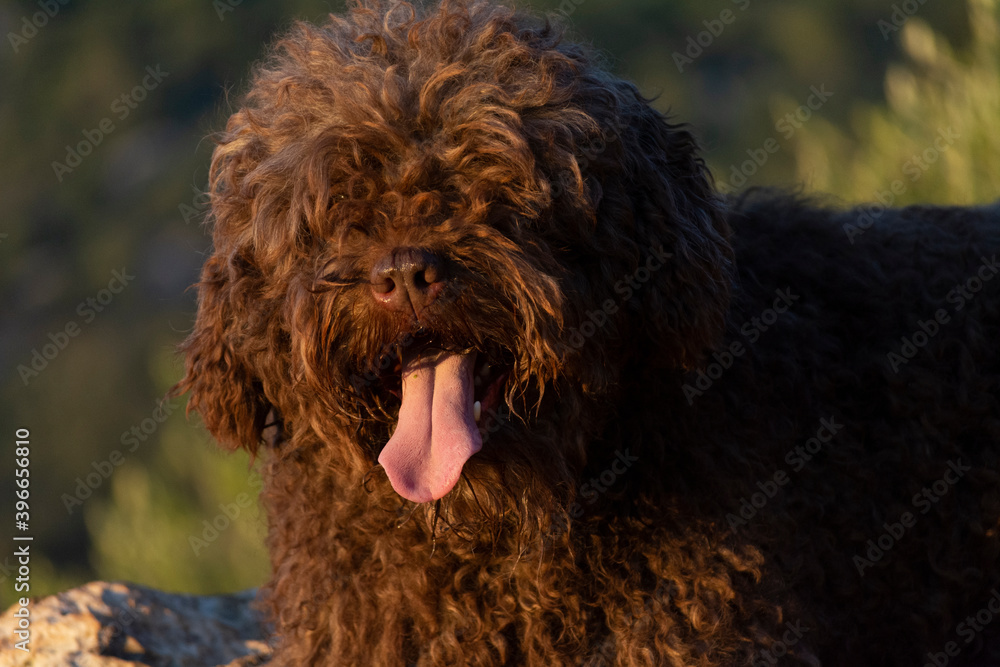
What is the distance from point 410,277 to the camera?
3.16 meters

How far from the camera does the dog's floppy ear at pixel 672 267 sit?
3.63m

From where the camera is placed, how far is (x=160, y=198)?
2192cm

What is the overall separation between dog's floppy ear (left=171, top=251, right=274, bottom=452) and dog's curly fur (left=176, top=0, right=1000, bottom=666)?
0.01m

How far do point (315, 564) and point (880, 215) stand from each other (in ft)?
8.37

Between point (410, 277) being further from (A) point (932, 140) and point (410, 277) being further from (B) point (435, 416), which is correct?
(A) point (932, 140)

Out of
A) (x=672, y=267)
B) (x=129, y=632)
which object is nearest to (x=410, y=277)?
(x=672, y=267)

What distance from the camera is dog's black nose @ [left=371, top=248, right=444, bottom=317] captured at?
10.3 feet

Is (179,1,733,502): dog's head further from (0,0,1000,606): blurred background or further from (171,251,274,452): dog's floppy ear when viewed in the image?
(0,0,1000,606): blurred background

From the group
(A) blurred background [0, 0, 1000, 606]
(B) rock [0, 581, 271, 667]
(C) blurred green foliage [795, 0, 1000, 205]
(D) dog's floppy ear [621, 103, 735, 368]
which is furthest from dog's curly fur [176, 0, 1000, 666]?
(A) blurred background [0, 0, 1000, 606]

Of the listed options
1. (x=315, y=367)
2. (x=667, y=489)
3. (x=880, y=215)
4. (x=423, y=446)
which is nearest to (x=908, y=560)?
(x=667, y=489)

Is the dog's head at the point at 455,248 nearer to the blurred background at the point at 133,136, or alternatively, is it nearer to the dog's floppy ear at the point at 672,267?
the dog's floppy ear at the point at 672,267

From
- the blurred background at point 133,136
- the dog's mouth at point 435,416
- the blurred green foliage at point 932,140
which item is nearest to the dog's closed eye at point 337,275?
the dog's mouth at point 435,416

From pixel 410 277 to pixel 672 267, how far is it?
906 mm

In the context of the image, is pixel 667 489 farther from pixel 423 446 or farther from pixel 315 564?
pixel 315 564
